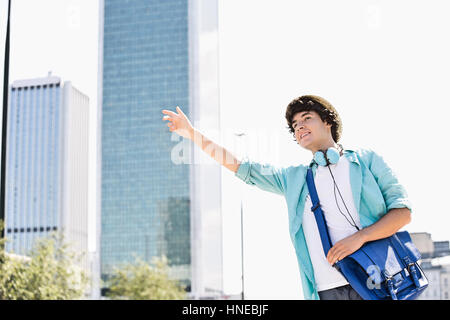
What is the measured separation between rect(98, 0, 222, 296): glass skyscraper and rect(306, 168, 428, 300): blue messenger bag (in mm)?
47584

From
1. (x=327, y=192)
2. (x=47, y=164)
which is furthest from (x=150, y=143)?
(x=327, y=192)

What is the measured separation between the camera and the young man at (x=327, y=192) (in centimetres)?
124

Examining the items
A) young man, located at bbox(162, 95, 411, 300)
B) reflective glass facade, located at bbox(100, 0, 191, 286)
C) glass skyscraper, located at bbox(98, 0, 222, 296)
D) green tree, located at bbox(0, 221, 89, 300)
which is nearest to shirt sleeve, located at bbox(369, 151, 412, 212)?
young man, located at bbox(162, 95, 411, 300)

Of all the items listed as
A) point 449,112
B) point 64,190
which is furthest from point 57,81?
point 449,112

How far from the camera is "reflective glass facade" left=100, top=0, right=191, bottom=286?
165 ft

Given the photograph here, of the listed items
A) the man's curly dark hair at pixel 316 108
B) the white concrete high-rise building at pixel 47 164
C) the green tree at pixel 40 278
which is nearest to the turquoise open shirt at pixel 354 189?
the man's curly dark hair at pixel 316 108

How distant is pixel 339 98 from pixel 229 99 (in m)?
0.60

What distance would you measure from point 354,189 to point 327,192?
7cm

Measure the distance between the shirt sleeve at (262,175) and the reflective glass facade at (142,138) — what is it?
48238 mm

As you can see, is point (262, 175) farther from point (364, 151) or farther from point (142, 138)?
point (142, 138)

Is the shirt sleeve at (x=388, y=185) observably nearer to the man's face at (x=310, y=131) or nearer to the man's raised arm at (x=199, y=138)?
the man's face at (x=310, y=131)

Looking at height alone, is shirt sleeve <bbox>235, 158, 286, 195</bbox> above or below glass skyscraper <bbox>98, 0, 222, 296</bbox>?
below

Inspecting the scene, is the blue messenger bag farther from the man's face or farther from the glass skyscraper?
the glass skyscraper
